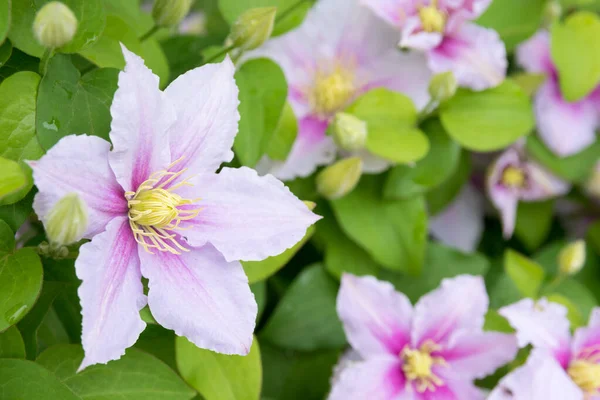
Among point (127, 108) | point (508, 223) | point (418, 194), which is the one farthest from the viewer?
point (508, 223)

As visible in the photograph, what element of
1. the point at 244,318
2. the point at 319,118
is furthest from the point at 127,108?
the point at 319,118

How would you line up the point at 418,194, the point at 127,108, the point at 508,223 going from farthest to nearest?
the point at 508,223 → the point at 418,194 → the point at 127,108

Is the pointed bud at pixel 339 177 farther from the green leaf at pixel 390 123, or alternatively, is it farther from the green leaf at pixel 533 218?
→ the green leaf at pixel 533 218

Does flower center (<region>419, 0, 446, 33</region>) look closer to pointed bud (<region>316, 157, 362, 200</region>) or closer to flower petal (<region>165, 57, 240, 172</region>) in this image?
pointed bud (<region>316, 157, 362, 200</region>)

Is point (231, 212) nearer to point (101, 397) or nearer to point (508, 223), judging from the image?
point (101, 397)

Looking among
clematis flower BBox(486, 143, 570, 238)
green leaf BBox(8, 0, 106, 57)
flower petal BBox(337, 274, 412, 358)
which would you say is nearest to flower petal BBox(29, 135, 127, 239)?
green leaf BBox(8, 0, 106, 57)

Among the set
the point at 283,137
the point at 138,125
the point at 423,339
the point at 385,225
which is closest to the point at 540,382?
the point at 423,339
